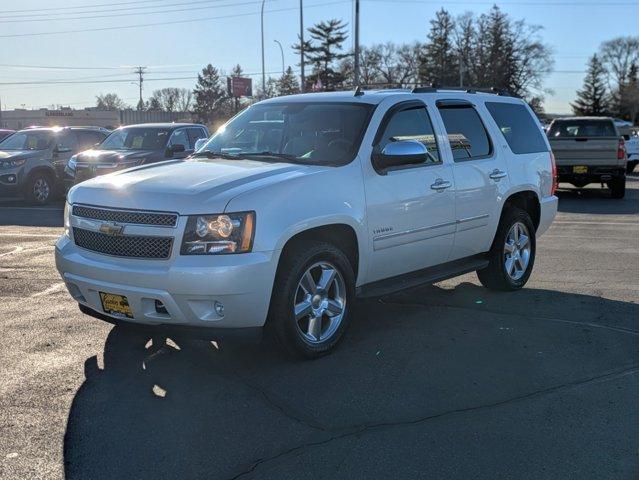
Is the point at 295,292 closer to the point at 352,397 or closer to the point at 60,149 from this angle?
the point at 352,397

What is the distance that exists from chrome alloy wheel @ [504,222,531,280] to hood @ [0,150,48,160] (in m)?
12.5

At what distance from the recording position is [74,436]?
3.63m

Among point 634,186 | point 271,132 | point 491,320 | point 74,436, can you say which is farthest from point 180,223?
point 634,186

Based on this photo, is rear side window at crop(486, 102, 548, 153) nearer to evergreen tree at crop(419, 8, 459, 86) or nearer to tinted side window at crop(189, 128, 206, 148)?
tinted side window at crop(189, 128, 206, 148)

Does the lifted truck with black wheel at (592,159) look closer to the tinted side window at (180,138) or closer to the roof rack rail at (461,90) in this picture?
the tinted side window at (180,138)

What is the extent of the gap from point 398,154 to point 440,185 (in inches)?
30.5

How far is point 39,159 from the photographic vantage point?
51.6ft

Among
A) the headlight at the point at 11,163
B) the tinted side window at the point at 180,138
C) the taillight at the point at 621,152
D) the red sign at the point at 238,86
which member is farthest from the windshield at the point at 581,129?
the red sign at the point at 238,86

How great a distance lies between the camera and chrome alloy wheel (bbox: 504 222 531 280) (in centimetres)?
686

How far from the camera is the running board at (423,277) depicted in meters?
5.23

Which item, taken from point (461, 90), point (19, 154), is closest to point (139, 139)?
point (19, 154)

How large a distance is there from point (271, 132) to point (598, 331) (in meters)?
3.26

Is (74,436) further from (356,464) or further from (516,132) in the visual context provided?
(516,132)

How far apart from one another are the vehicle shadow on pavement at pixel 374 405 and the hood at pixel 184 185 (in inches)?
46.2
